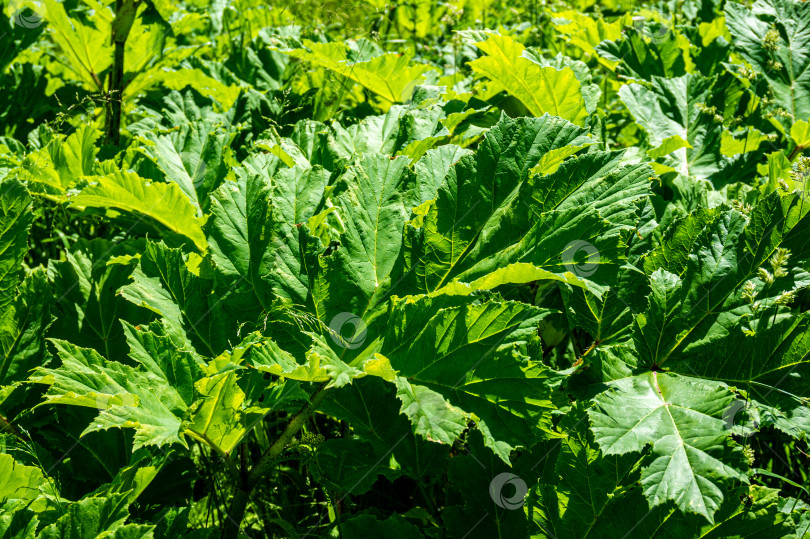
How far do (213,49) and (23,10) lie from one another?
2.89 feet

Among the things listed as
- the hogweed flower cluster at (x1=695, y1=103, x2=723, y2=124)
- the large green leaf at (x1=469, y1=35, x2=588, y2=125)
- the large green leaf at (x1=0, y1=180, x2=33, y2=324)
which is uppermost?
the large green leaf at (x1=0, y1=180, x2=33, y2=324)

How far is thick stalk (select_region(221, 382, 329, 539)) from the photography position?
1.51 meters

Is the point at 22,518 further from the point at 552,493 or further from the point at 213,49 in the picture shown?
the point at 213,49

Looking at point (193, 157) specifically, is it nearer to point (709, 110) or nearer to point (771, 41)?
point (709, 110)

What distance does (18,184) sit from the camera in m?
1.80

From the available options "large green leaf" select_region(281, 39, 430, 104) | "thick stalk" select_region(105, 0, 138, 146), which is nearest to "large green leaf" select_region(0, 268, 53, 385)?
"thick stalk" select_region(105, 0, 138, 146)

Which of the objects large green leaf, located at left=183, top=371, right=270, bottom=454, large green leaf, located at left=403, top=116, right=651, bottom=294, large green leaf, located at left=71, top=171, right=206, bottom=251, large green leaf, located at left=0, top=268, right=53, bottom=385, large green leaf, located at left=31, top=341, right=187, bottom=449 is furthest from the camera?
large green leaf, located at left=71, top=171, right=206, bottom=251

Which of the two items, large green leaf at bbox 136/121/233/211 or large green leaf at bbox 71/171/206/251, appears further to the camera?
large green leaf at bbox 136/121/233/211

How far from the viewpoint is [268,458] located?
155 centimetres

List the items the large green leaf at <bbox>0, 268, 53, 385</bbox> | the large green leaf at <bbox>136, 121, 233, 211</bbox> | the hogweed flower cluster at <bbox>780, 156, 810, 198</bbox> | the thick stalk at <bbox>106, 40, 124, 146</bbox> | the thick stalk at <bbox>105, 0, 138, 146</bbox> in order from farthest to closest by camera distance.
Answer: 1. the thick stalk at <bbox>106, 40, 124, 146</bbox>
2. the thick stalk at <bbox>105, 0, 138, 146</bbox>
3. the large green leaf at <bbox>136, 121, 233, 211</bbox>
4. the large green leaf at <bbox>0, 268, 53, 385</bbox>
5. the hogweed flower cluster at <bbox>780, 156, 810, 198</bbox>

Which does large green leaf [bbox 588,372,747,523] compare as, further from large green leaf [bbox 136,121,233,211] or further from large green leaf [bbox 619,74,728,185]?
large green leaf [bbox 136,121,233,211]

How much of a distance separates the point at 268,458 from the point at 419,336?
0.46 m

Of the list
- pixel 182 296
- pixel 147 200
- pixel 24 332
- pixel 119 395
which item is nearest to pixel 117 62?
pixel 147 200

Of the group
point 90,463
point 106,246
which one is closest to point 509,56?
point 106,246
